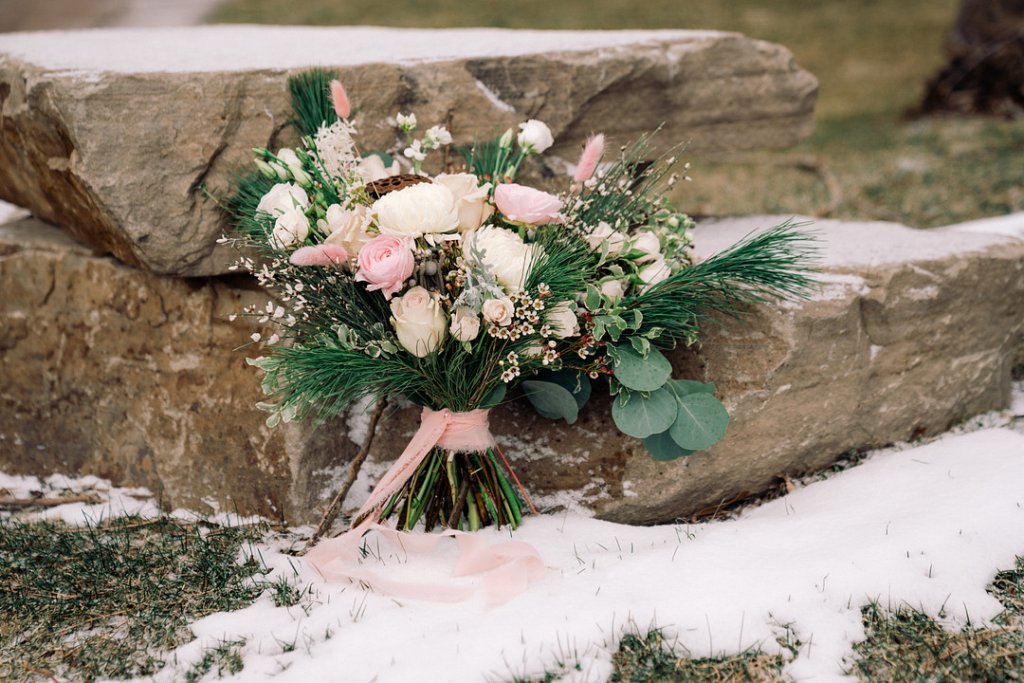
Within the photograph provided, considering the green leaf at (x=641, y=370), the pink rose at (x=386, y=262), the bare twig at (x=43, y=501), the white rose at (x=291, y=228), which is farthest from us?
the bare twig at (x=43, y=501)

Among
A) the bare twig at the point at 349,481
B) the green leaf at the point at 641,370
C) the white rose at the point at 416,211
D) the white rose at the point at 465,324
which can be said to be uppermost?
the white rose at the point at 416,211

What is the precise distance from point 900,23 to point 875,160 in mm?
7741

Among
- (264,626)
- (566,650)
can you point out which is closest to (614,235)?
(566,650)

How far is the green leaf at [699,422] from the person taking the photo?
255cm

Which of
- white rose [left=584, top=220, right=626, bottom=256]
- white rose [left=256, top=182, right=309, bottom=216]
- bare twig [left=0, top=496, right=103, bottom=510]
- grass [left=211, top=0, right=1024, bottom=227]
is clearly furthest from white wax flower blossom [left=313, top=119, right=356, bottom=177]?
grass [left=211, top=0, right=1024, bottom=227]

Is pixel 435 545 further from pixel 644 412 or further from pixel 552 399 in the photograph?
pixel 644 412

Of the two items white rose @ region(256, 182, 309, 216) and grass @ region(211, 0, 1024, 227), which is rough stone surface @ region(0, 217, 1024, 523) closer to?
white rose @ region(256, 182, 309, 216)

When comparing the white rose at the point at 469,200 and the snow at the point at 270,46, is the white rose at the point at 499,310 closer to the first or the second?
the white rose at the point at 469,200

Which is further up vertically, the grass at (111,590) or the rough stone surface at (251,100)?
the rough stone surface at (251,100)

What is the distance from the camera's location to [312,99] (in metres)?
2.91

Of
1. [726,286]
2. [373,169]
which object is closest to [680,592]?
[726,286]

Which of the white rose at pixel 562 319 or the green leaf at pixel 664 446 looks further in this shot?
the green leaf at pixel 664 446

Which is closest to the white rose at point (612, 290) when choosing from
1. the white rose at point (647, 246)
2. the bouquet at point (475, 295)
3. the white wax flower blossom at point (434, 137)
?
the bouquet at point (475, 295)

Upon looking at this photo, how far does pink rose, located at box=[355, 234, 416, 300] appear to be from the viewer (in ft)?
7.13
